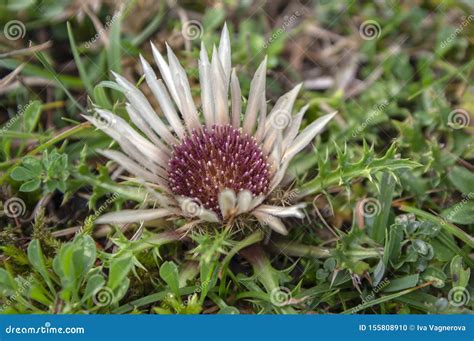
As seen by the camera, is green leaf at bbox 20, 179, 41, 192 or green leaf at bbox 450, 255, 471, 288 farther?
green leaf at bbox 20, 179, 41, 192

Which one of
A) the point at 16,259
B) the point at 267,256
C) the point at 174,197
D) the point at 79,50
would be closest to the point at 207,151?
the point at 174,197

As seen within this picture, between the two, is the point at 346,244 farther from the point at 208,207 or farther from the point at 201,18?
the point at 201,18

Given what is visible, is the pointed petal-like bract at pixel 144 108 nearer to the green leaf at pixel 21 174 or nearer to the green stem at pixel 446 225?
the green leaf at pixel 21 174

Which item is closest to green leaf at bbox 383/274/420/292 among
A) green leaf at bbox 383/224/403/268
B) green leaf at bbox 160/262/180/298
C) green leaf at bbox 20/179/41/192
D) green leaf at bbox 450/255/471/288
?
green leaf at bbox 383/224/403/268

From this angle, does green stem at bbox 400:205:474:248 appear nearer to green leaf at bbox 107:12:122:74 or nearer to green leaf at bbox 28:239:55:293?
green leaf at bbox 28:239:55:293

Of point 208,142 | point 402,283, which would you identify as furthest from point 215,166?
point 402,283

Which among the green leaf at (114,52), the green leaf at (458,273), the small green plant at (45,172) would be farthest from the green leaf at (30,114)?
the green leaf at (458,273)

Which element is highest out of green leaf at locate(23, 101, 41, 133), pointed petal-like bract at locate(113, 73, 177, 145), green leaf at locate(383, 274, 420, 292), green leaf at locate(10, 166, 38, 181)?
green leaf at locate(23, 101, 41, 133)
